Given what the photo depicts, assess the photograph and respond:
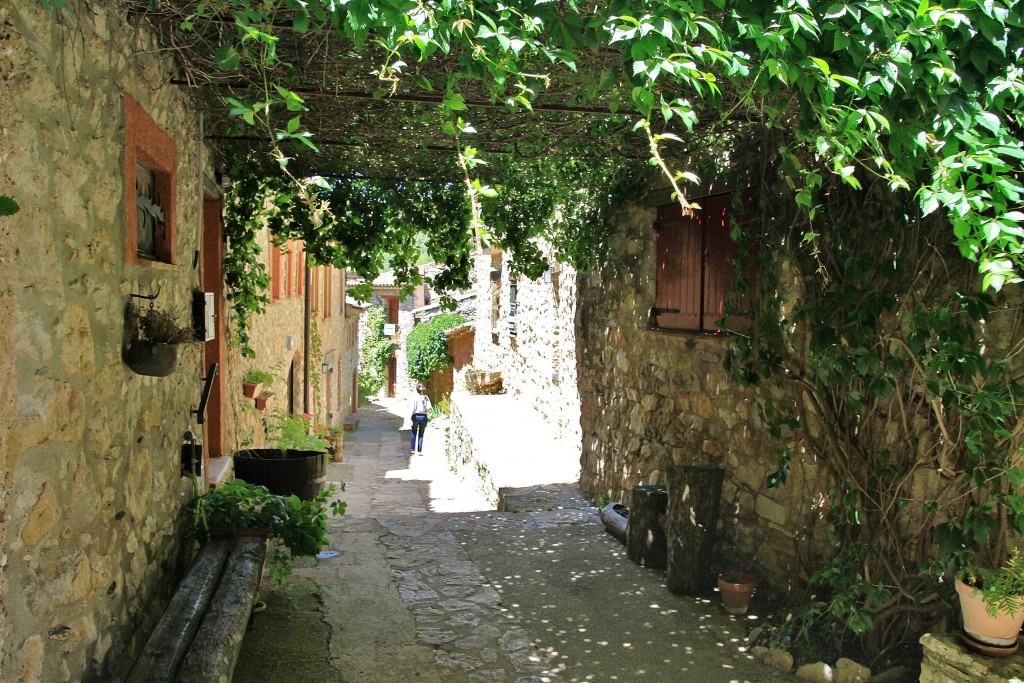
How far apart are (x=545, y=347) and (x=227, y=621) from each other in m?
7.36

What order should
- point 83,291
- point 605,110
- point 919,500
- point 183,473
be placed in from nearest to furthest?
point 83,291, point 919,500, point 183,473, point 605,110

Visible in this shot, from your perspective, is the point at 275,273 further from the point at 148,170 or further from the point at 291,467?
the point at 148,170

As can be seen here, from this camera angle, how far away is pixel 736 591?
457cm

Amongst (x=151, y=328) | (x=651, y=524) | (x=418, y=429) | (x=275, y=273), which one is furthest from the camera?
(x=418, y=429)

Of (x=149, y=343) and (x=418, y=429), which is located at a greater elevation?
(x=149, y=343)

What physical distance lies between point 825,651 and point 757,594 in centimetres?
80

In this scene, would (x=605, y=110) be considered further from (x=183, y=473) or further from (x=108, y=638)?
(x=108, y=638)

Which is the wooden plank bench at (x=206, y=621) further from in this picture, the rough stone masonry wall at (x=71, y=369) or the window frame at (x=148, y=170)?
the window frame at (x=148, y=170)

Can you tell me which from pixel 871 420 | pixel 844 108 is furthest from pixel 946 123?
pixel 871 420

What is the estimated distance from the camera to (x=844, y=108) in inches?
→ 108

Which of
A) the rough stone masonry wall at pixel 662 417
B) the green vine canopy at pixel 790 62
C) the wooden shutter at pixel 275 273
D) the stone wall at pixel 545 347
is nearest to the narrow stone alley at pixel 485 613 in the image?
the rough stone masonry wall at pixel 662 417

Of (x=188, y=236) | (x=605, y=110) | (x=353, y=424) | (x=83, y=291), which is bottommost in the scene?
(x=353, y=424)

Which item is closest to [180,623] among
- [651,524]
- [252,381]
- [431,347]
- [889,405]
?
[651,524]

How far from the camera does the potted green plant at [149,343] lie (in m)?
3.16
